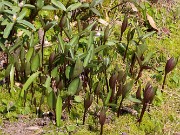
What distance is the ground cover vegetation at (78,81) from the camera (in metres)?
3.38

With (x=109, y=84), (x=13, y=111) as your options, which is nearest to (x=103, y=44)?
(x=109, y=84)

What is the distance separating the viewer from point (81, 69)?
336cm

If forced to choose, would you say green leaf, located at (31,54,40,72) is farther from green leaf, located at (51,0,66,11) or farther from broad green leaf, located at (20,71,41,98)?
green leaf, located at (51,0,66,11)

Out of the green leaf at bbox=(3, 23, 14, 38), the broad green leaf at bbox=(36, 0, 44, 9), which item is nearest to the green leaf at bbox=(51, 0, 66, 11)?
the broad green leaf at bbox=(36, 0, 44, 9)

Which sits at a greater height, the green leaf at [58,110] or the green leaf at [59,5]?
the green leaf at [59,5]

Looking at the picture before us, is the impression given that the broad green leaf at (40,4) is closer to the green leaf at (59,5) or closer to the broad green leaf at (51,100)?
the green leaf at (59,5)

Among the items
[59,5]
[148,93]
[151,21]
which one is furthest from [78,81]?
[151,21]

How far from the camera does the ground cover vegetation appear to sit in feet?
11.1

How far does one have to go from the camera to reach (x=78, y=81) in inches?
132

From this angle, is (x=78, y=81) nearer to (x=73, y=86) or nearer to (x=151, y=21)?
(x=73, y=86)

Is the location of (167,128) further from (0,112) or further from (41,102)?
(0,112)

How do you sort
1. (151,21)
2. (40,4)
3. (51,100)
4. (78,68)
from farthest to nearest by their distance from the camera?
1. (151,21)
2. (40,4)
3. (78,68)
4. (51,100)

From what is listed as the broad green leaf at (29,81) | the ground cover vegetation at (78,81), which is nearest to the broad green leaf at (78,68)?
the ground cover vegetation at (78,81)

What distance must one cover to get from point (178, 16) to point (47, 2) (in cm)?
142
